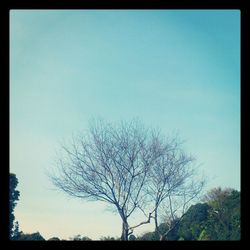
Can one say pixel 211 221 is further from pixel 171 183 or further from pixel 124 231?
→ pixel 124 231

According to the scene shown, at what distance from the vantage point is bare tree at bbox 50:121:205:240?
543 centimetres

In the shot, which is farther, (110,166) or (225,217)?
(110,166)

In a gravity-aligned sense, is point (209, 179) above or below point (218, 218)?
above

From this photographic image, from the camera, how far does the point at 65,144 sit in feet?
17.6

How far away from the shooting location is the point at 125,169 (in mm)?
5660

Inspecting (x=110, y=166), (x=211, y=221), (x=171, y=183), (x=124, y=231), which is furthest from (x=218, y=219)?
(x=110, y=166)

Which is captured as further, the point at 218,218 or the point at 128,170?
the point at 128,170

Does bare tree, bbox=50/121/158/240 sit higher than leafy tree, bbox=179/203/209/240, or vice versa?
bare tree, bbox=50/121/158/240

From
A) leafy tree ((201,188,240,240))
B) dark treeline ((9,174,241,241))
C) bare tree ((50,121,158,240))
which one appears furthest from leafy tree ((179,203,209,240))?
bare tree ((50,121,158,240))

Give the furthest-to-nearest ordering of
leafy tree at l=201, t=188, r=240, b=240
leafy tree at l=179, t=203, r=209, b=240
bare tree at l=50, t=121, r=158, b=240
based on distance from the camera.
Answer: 1. bare tree at l=50, t=121, r=158, b=240
2. leafy tree at l=179, t=203, r=209, b=240
3. leafy tree at l=201, t=188, r=240, b=240

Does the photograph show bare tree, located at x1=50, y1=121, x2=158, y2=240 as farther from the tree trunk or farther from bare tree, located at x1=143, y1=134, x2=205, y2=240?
bare tree, located at x1=143, y1=134, x2=205, y2=240
